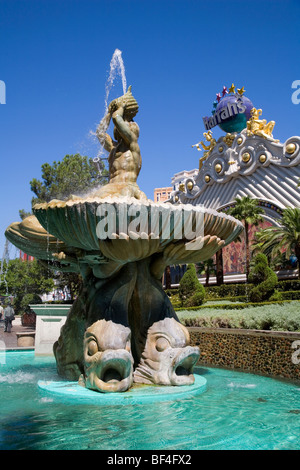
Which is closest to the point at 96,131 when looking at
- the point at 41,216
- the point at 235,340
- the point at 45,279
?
the point at 41,216

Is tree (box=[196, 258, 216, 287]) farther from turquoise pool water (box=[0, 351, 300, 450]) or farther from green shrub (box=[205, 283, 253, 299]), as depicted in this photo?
turquoise pool water (box=[0, 351, 300, 450])

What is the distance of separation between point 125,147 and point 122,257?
1.95 metres

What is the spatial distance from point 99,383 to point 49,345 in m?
5.08

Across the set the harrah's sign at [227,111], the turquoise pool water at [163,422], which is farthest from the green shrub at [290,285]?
the harrah's sign at [227,111]

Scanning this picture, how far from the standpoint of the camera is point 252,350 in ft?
25.3

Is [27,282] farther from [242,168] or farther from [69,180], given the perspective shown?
[242,168]

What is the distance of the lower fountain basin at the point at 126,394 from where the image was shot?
5105mm

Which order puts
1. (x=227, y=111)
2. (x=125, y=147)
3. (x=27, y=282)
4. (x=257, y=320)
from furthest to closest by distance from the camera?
1. (x=227, y=111)
2. (x=27, y=282)
3. (x=257, y=320)
4. (x=125, y=147)

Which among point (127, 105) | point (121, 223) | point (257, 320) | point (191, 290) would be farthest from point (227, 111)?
point (121, 223)

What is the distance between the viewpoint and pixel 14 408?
16.3 ft

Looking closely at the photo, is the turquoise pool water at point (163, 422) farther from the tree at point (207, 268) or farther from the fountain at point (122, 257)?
the tree at point (207, 268)

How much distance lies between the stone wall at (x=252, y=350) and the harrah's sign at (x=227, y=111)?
101 feet
